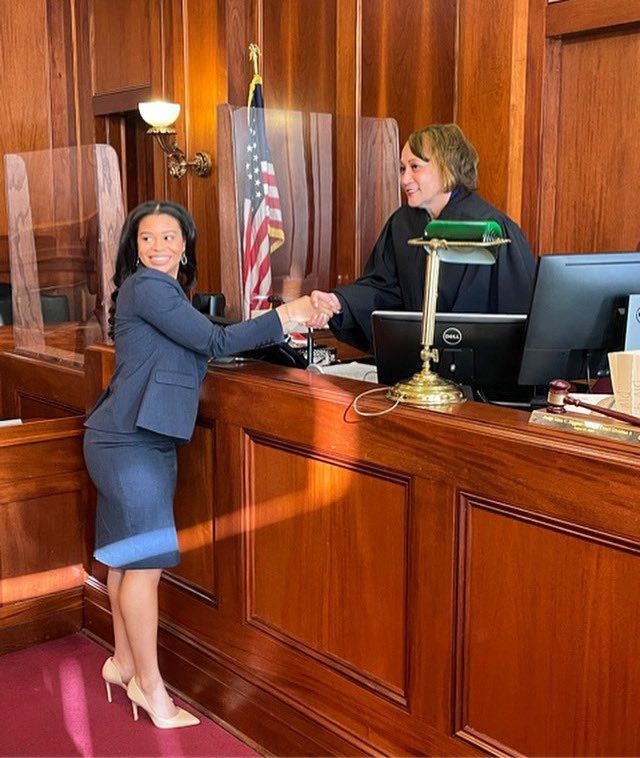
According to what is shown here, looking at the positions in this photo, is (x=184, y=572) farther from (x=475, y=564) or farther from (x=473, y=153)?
(x=473, y=153)

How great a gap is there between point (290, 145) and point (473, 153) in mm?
2269

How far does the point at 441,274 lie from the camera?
314 cm

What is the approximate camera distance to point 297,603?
2.62 metres

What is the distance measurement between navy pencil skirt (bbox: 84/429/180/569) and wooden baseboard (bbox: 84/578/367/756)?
1.28ft

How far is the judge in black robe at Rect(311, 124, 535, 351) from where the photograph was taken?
310 cm

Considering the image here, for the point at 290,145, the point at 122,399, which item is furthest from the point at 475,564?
the point at 290,145

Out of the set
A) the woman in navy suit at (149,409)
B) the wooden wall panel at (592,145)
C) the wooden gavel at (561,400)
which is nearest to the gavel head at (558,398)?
the wooden gavel at (561,400)

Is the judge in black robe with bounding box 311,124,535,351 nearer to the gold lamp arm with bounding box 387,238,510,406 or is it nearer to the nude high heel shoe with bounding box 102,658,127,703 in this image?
the gold lamp arm with bounding box 387,238,510,406

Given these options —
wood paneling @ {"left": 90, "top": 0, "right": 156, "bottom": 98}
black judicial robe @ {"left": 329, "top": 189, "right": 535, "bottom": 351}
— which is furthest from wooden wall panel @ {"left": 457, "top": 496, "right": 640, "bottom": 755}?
wood paneling @ {"left": 90, "top": 0, "right": 156, "bottom": 98}

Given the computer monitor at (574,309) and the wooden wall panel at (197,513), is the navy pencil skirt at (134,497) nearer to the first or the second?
the wooden wall panel at (197,513)

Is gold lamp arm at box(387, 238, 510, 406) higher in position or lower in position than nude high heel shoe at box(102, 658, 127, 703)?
higher

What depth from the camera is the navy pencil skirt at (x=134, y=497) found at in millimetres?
2764

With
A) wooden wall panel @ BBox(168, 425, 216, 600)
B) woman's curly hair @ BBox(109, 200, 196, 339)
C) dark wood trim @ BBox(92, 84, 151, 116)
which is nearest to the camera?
woman's curly hair @ BBox(109, 200, 196, 339)

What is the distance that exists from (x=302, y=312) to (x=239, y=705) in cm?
116
